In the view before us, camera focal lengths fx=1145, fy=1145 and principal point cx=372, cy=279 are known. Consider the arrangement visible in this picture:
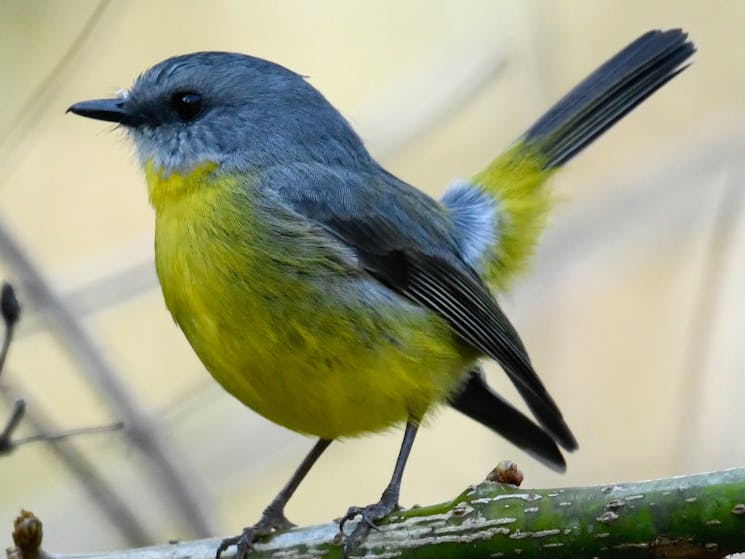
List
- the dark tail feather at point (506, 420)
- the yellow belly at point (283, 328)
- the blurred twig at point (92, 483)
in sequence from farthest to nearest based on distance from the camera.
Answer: the dark tail feather at point (506, 420)
the yellow belly at point (283, 328)
the blurred twig at point (92, 483)

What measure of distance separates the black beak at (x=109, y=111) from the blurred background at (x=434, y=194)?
0.11 m

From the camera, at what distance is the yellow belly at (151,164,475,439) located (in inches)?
129

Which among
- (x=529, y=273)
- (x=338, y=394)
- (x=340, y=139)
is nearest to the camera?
(x=338, y=394)

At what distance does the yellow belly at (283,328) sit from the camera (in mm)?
3283

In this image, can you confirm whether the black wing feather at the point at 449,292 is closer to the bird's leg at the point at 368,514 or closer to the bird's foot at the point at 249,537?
the bird's leg at the point at 368,514

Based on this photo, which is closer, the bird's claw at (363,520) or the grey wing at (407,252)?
the bird's claw at (363,520)

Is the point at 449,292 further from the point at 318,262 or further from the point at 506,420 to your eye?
the point at 506,420

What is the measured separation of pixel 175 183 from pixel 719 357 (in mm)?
2511

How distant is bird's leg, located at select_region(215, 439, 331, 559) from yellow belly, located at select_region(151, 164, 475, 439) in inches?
11.0

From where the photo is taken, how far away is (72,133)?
630cm

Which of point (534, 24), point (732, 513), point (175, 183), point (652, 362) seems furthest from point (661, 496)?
A: point (652, 362)

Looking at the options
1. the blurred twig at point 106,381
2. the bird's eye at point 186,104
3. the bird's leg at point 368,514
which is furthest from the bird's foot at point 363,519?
the bird's eye at point 186,104

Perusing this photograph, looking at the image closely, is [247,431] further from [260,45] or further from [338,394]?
[260,45]

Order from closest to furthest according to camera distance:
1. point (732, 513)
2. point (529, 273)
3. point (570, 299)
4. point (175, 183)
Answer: point (732, 513) < point (175, 183) < point (529, 273) < point (570, 299)
